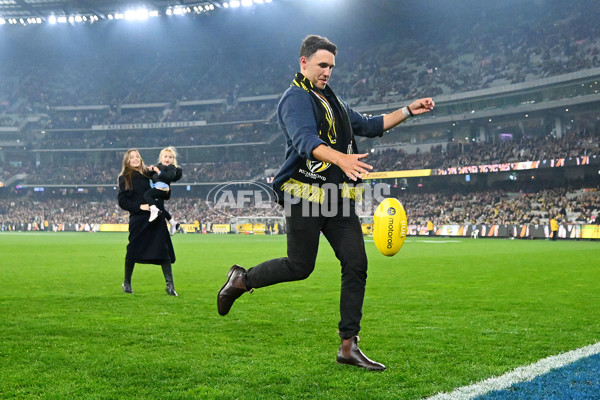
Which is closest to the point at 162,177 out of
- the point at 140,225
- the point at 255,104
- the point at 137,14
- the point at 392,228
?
the point at 140,225

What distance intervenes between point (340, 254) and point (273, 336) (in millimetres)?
1508

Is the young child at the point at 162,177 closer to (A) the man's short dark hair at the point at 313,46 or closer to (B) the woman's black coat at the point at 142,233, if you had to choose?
(B) the woman's black coat at the point at 142,233

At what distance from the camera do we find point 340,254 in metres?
4.48

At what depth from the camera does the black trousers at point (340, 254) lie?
14.4ft

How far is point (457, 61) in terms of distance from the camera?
201 ft

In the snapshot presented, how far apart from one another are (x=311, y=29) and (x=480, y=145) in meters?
30.1

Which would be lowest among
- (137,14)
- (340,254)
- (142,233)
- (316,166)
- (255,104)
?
(340,254)

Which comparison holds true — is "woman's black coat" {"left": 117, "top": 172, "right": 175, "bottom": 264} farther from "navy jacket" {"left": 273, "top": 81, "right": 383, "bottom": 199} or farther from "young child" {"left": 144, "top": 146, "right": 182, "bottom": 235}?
"navy jacket" {"left": 273, "top": 81, "right": 383, "bottom": 199}

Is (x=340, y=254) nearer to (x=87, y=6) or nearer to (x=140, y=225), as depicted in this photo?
(x=140, y=225)

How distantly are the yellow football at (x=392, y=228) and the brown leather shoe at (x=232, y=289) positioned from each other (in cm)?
138

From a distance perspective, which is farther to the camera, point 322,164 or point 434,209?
point 434,209

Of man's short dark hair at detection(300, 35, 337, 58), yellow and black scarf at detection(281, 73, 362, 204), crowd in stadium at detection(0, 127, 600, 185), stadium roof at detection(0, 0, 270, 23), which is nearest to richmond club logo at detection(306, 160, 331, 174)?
yellow and black scarf at detection(281, 73, 362, 204)

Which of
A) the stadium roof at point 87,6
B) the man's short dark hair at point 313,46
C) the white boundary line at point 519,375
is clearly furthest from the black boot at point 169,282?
the stadium roof at point 87,6

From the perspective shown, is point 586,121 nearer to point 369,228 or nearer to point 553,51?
point 553,51
